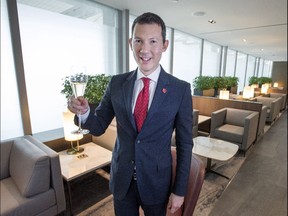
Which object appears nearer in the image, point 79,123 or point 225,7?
point 79,123

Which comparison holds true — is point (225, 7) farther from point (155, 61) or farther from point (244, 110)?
point (155, 61)

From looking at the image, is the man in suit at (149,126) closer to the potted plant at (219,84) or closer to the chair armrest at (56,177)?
the chair armrest at (56,177)

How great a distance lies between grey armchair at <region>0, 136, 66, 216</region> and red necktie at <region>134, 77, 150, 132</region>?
1.05m

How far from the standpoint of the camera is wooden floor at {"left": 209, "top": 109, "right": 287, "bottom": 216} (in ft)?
5.92

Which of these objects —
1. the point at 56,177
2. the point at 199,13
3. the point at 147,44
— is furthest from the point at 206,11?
the point at 56,177

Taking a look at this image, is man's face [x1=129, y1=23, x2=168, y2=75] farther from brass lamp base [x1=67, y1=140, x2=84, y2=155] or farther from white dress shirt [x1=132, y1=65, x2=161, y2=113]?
brass lamp base [x1=67, y1=140, x2=84, y2=155]

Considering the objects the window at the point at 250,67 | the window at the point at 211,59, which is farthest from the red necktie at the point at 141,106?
the window at the point at 250,67

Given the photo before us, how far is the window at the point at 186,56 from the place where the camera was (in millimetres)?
4885

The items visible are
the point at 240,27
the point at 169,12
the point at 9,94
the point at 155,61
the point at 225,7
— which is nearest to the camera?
the point at 155,61

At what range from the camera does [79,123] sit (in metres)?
0.91

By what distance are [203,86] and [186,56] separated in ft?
4.19

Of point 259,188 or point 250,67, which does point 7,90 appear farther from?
point 250,67

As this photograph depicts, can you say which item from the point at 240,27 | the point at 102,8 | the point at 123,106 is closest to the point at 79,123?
the point at 123,106

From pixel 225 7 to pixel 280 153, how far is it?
2642 mm
